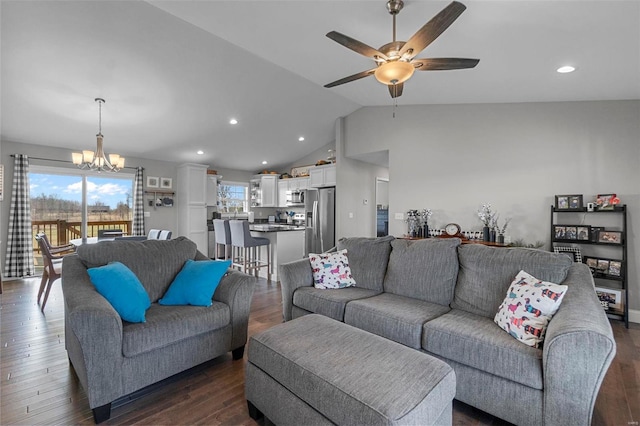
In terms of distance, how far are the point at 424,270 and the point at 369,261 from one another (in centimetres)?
56

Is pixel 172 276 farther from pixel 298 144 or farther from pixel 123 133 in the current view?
pixel 298 144

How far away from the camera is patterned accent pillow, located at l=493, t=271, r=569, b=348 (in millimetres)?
1652

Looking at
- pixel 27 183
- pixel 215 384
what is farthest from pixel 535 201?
pixel 27 183

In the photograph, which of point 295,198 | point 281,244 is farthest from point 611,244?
point 295,198

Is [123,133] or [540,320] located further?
[123,133]

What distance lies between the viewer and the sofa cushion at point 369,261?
2.79 meters

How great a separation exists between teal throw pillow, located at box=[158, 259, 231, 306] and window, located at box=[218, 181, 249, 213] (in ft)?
18.8

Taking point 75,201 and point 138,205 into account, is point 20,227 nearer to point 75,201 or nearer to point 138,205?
point 75,201

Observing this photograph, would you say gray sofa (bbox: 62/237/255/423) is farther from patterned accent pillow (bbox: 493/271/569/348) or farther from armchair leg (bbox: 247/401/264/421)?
patterned accent pillow (bbox: 493/271/569/348)

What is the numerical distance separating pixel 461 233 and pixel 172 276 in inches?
152

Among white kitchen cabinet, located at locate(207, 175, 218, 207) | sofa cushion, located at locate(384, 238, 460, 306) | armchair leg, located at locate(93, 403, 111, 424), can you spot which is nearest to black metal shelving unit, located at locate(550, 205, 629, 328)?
sofa cushion, located at locate(384, 238, 460, 306)

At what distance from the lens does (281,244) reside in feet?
16.1

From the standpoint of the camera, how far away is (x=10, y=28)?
9.05 ft

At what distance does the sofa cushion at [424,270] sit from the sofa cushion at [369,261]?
0.26 ft
